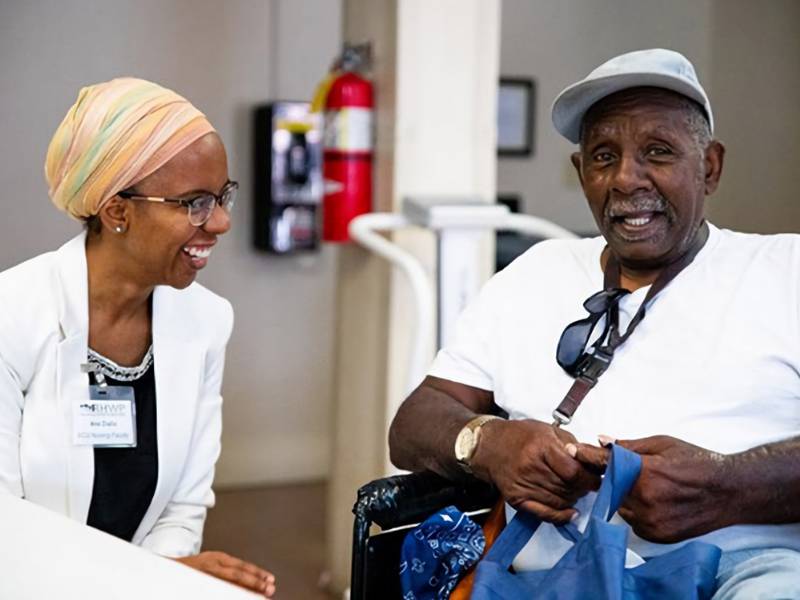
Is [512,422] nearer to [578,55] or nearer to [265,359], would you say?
[265,359]

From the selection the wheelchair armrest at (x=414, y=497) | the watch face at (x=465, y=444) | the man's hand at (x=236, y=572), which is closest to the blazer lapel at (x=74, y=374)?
the man's hand at (x=236, y=572)

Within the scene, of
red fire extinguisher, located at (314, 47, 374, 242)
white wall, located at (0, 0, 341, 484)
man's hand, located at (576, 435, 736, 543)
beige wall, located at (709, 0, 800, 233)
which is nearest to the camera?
man's hand, located at (576, 435, 736, 543)

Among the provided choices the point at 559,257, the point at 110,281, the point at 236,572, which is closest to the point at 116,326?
the point at 110,281

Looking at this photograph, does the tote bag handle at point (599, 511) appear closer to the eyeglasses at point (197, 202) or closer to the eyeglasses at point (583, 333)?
the eyeglasses at point (583, 333)

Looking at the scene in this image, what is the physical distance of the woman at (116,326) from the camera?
1.94 m

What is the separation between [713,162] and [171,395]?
102cm

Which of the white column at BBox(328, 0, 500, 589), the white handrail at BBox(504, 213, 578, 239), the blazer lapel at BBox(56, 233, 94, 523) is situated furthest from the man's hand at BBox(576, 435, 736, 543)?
the white column at BBox(328, 0, 500, 589)

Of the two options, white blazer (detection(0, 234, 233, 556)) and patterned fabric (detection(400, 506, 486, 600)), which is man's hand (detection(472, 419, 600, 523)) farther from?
white blazer (detection(0, 234, 233, 556))

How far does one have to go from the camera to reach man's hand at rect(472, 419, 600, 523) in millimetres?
1721

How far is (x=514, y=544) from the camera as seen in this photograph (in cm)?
176

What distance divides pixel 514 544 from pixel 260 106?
3220mm

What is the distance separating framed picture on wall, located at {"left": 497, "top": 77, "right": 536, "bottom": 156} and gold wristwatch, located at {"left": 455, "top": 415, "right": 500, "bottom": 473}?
3.43 m

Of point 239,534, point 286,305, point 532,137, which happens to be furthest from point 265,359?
point 532,137

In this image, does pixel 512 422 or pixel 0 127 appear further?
pixel 0 127
